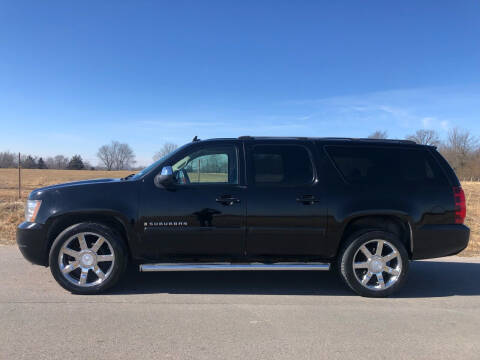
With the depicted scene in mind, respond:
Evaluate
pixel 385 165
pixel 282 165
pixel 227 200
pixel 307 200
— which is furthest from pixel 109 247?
pixel 385 165

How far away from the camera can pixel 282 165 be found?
4.42 meters

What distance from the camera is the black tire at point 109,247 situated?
163 inches

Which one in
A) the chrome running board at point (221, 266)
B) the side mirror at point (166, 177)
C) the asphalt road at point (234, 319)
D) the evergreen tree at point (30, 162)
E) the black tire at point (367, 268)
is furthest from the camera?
the evergreen tree at point (30, 162)

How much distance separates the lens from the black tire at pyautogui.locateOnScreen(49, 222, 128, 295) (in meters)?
4.15

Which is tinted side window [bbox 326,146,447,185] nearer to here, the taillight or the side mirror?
the taillight

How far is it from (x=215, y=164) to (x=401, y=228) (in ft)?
8.30

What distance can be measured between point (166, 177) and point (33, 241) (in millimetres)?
1749

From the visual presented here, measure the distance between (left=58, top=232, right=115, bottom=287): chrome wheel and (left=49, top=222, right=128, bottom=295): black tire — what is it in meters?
0.02

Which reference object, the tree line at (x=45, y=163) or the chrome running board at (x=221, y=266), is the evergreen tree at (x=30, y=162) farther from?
the chrome running board at (x=221, y=266)

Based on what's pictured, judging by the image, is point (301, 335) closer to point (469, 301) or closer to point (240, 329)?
point (240, 329)

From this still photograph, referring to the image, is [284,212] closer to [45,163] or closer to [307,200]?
[307,200]

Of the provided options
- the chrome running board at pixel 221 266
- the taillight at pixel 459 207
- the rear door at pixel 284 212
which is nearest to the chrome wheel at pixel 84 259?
the chrome running board at pixel 221 266

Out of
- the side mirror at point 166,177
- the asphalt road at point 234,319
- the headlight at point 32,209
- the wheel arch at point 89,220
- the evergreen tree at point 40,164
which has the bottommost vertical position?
the asphalt road at point 234,319

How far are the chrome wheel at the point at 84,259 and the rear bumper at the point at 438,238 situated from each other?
3.72 metres
